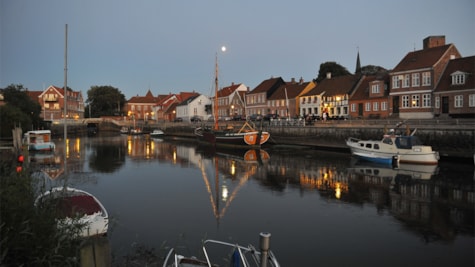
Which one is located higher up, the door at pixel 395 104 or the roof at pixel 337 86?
the roof at pixel 337 86

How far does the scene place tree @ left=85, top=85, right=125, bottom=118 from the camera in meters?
126

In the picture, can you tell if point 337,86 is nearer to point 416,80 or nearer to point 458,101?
point 416,80

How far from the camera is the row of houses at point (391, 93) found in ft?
144

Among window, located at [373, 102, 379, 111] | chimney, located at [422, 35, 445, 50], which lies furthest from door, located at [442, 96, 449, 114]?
chimney, located at [422, 35, 445, 50]

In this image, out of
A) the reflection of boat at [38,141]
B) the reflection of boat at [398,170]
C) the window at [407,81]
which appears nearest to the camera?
the reflection of boat at [398,170]

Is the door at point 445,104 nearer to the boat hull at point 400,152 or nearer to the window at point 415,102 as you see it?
the window at point 415,102

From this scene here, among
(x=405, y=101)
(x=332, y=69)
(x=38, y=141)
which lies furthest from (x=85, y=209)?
(x=332, y=69)

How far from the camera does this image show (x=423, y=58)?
48812mm

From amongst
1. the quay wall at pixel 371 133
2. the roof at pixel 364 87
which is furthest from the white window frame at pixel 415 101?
the quay wall at pixel 371 133

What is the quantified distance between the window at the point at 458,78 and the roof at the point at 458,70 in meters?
0.37

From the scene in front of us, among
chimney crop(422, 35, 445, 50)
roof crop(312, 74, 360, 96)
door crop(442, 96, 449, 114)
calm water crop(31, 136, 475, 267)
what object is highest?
chimney crop(422, 35, 445, 50)

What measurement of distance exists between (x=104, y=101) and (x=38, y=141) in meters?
87.7

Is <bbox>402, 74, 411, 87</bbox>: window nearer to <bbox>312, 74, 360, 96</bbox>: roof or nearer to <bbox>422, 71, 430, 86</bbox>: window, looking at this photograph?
<bbox>422, 71, 430, 86</bbox>: window

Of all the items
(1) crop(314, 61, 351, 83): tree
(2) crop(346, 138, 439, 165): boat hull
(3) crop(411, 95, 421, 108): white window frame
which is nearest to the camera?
(2) crop(346, 138, 439, 165): boat hull
